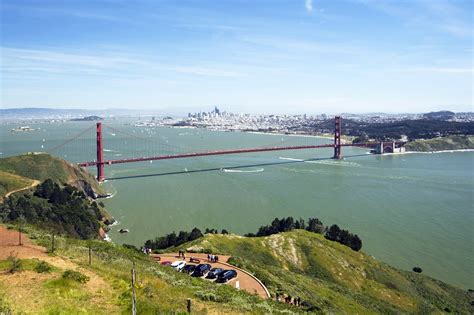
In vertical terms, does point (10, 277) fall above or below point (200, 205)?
above

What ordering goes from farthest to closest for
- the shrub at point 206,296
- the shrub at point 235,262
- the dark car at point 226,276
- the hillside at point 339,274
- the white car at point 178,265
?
the hillside at point 339,274, the shrub at point 235,262, the white car at point 178,265, the dark car at point 226,276, the shrub at point 206,296

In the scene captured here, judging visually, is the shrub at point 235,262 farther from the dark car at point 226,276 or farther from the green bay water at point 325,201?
the green bay water at point 325,201

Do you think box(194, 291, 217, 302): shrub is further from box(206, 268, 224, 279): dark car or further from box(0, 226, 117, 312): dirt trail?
box(206, 268, 224, 279): dark car

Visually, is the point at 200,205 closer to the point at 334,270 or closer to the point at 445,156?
the point at 334,270

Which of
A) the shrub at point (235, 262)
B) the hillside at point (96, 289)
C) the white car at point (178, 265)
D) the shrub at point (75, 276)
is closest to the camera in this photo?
the hillside at point (96, 289)

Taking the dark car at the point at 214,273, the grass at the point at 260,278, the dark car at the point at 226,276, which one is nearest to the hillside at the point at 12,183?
the grass at the point at 260,278

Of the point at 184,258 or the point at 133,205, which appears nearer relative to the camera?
the point at 184,258

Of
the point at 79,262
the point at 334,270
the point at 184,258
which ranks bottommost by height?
the point at 334,270

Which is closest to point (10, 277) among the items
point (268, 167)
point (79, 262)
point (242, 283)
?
point (79, 262)
